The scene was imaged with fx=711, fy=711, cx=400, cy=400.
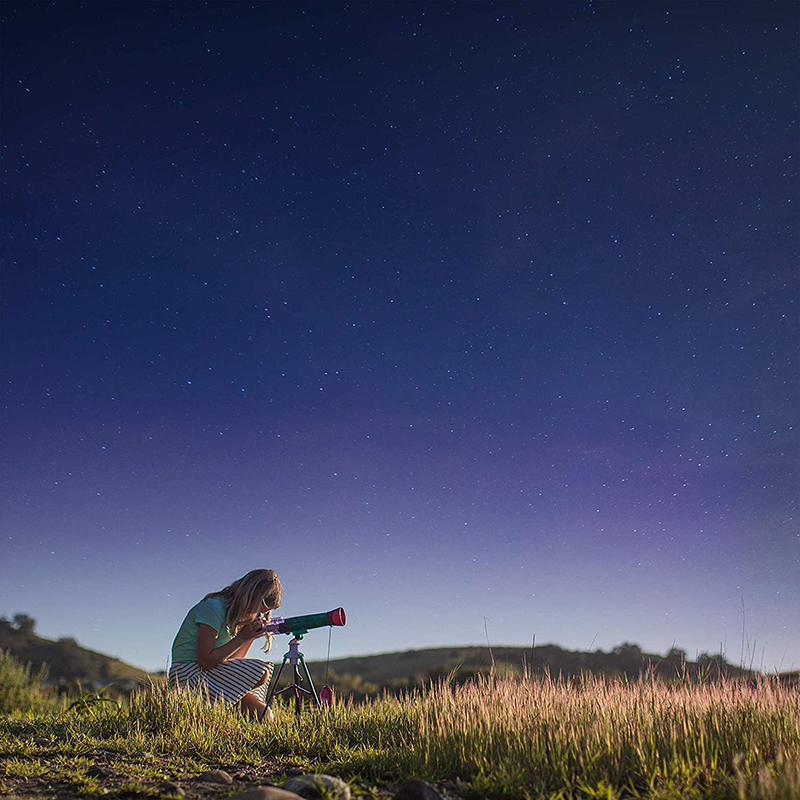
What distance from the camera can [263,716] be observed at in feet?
24.4

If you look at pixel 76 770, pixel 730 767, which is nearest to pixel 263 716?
pixel 76 770

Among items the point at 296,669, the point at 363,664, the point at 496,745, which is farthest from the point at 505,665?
the point at 363,664

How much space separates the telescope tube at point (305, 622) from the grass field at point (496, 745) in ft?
3.50

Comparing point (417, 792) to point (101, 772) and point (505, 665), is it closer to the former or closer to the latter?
point (101, 772)

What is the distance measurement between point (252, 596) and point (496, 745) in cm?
344

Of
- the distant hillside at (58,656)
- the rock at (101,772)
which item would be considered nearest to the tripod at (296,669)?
the rock at (101,772)

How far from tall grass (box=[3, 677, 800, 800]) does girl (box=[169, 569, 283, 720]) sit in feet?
1.82

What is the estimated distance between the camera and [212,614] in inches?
294

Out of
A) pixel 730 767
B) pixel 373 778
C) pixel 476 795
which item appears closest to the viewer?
pixel 476 795

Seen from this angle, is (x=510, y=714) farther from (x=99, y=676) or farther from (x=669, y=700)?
(x=99, y=676)

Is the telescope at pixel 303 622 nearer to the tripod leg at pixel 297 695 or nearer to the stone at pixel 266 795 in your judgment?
the tripod leg at pixel 297 695

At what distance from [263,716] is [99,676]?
21.3 meters

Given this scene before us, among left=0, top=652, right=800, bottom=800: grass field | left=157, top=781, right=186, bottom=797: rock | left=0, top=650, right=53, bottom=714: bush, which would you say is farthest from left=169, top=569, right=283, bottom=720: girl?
left=0, top=650, right=53, bottom=714: bush

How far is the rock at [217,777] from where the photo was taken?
15.8 feet
